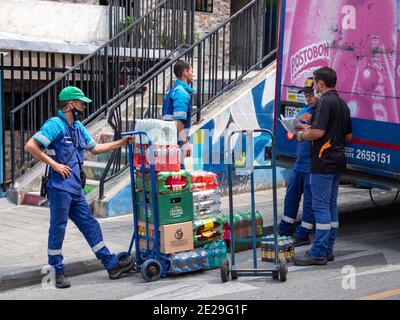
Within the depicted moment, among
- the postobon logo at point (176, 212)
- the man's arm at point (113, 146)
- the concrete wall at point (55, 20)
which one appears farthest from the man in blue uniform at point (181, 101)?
the concrete wall at point (55, 20)

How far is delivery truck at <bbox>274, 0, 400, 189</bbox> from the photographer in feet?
25.0

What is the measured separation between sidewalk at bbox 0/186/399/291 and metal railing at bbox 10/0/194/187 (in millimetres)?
1364

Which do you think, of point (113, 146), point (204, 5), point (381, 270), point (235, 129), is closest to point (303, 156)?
point (381, 270)

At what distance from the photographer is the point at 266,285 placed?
21.9 ft

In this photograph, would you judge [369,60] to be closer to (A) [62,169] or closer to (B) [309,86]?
(B) [309,86]

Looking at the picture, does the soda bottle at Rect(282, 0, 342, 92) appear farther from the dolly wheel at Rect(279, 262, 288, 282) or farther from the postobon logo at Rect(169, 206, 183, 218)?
the dolly wheel at Rect(279, 262, 288, 282)

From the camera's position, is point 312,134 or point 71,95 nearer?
point 71,95

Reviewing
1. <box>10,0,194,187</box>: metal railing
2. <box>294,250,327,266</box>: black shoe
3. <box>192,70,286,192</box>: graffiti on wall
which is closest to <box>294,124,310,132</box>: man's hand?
<box>294,250,327,266</box>: black shoe

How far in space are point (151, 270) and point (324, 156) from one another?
2031 mm

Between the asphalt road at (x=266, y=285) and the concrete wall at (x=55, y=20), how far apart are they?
6.86m

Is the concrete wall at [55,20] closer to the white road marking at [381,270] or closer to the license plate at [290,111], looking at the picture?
the license plate at [290,111]

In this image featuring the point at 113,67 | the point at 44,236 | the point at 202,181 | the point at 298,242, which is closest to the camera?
the point at 202,181

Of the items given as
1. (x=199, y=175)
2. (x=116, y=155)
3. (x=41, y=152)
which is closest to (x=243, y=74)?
(x=116, y=155)

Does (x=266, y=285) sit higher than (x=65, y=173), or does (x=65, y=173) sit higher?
(x=65, y=173)
